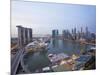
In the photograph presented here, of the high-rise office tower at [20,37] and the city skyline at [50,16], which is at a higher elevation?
the city skyline at [50,16]

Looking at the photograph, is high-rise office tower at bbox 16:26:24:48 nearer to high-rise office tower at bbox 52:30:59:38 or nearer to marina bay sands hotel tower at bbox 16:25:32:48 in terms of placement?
marina bay sands hotel tower at bbox 16:25:32:48

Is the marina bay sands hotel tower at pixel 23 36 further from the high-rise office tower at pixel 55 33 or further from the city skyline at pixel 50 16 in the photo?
the high-rise office tower at pixel 55 33

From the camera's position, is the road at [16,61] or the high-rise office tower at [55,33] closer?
the road at [16,61]

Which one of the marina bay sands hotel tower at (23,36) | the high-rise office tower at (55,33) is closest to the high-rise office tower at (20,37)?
the marina bay sands hotel tower at (23,36)

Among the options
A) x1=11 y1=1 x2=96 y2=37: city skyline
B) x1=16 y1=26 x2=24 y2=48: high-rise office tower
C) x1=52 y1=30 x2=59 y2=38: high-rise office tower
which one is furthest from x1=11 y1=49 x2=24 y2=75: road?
x1=52 y1=30 x2=59 y2=38: high-rise office tower

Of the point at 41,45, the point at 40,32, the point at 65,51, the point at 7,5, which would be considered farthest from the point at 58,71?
the point at 7,5

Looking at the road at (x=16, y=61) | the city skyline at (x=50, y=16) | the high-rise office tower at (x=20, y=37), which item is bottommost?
the road at (x=16, y=61)
